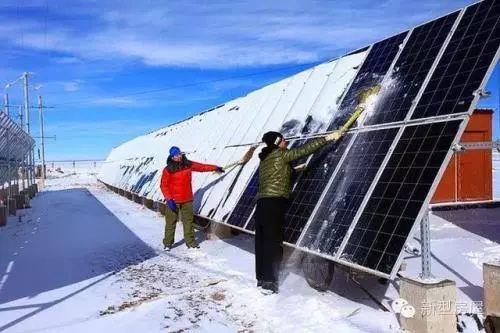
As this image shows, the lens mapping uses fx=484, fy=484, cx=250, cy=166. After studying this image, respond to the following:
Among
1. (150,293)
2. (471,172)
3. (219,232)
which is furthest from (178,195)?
(471,172)

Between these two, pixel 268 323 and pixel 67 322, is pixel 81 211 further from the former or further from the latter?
pixel 268 323

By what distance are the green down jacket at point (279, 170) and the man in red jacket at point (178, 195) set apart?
3481 millimetres

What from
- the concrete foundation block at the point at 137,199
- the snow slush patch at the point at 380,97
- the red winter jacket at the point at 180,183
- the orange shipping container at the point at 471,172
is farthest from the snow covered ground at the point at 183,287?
the concrete foundation block at the point at 137,199

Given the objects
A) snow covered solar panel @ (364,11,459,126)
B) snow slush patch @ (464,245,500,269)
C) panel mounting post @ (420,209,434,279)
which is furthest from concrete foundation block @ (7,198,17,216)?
panel mounting post @ (420,209,434,279)

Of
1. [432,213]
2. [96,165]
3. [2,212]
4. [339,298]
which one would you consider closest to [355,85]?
[339,298]

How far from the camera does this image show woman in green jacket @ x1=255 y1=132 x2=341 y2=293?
629 cm

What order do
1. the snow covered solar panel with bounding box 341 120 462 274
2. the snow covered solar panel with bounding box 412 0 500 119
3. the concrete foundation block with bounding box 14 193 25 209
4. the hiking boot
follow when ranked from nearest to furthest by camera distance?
the snow covered solar panel with bounding box 341 120 462 274, the snow covered solar panel with bounding box 412 0 500 119, the hiking boot, the concrete foundation block with bounding box 14 193 25 209

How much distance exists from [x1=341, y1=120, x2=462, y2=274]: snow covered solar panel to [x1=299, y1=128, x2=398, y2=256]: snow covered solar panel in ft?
0.67

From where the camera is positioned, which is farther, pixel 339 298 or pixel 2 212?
pixel 2 212

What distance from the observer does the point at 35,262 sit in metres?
8.52

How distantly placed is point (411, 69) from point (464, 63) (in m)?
0.95

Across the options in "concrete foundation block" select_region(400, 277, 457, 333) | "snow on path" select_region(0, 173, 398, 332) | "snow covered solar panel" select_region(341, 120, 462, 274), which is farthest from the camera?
"snow on path" select_region(0, 173, 398, 332)

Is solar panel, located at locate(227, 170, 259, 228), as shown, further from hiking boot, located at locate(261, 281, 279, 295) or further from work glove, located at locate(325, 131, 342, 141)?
work glove, located at locate(325, 131, 342, 141)

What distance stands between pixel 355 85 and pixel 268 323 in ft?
12.6
